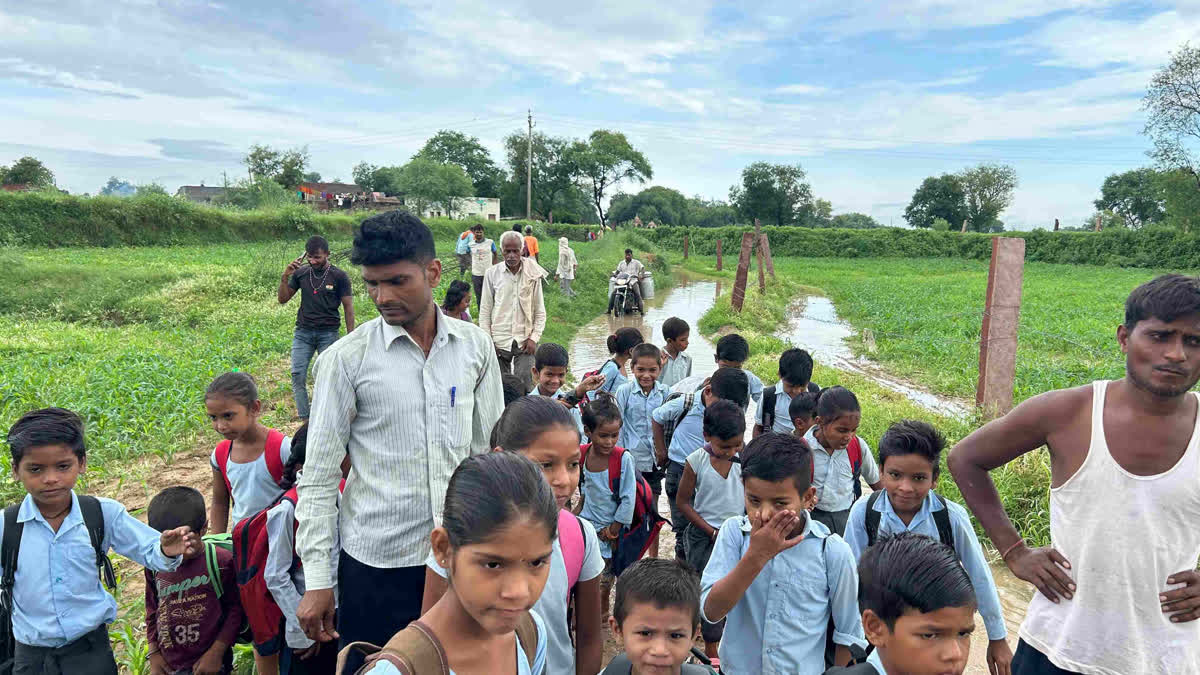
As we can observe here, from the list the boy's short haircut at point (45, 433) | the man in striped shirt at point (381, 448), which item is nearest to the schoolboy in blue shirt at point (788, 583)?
the man in striped shirt at point (381, 448)

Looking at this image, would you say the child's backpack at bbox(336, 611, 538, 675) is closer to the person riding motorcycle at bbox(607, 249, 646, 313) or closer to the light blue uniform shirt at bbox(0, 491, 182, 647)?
the light blue uniform shirt at bbox(0, 491, 182, 647)

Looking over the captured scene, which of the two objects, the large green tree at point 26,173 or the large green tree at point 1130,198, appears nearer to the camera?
the large green tree at point 26,173

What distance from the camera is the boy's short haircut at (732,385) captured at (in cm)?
383

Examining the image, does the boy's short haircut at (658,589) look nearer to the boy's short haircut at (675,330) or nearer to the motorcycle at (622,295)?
the boy's short haircut at (675,330)

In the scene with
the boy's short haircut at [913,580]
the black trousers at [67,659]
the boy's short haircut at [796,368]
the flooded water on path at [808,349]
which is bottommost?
the flooded water on path at [808,349]

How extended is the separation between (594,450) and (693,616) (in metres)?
1.45

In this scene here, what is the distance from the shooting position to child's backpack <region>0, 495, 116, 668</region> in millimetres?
2361

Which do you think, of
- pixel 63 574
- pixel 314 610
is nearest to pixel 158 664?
pixel 63 574

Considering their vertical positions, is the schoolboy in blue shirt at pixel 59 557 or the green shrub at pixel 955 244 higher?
the green shrub at pixel 955 244

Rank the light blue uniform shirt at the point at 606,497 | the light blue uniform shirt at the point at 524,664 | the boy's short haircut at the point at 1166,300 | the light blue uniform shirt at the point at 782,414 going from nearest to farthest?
1. the light blue uniform shirt at the point at 524,664
2. the boy's short haircut at the point at 1166,300
3. the light blue uniform shirt at the point at 606,497
4. the light blue uniform shirt at the point at 782,414

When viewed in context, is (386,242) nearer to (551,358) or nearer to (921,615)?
(921,615)

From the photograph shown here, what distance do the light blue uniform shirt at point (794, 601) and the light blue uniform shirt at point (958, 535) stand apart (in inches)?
5.8

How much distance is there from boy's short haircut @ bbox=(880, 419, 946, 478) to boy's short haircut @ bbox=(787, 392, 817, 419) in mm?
1003

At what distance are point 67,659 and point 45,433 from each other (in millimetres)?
791
